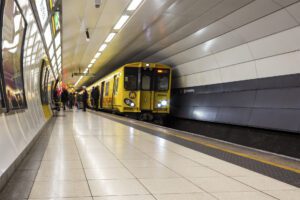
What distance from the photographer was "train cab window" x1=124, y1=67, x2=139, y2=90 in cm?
1717

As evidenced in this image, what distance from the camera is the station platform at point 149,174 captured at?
138 inches

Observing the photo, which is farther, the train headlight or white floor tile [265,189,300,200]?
the train headlight

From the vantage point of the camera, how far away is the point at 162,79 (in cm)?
1705

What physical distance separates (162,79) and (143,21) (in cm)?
538

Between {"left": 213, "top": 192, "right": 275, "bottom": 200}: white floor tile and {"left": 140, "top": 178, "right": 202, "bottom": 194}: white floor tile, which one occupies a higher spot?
{"left": 140, "top": 178, "right": 202, "bottom": 194}: white floor tile

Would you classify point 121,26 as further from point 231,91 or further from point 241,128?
point 241,128

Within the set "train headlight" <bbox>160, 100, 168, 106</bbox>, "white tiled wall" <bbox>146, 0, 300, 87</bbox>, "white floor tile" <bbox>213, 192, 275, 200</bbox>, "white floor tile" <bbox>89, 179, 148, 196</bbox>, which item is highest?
"white tiled wall" <bbox>146, 0, 300, 87</bbox>

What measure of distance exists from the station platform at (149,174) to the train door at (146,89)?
10253 mm

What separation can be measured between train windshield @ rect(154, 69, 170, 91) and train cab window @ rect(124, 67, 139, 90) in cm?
100

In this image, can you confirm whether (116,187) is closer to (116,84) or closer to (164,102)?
(164,102)

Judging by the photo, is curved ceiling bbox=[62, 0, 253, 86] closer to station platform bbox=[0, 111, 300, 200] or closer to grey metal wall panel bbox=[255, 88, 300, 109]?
grey metal wall panel bbox=[255, 88, 300, 109]

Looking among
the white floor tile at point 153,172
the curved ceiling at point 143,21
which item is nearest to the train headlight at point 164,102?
the curved ceiling at point 143,21

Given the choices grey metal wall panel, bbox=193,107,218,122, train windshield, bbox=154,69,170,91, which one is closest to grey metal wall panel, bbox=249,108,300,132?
grey metal wall panel, bbox=193,107,218,122

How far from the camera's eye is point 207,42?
40.3 ft
